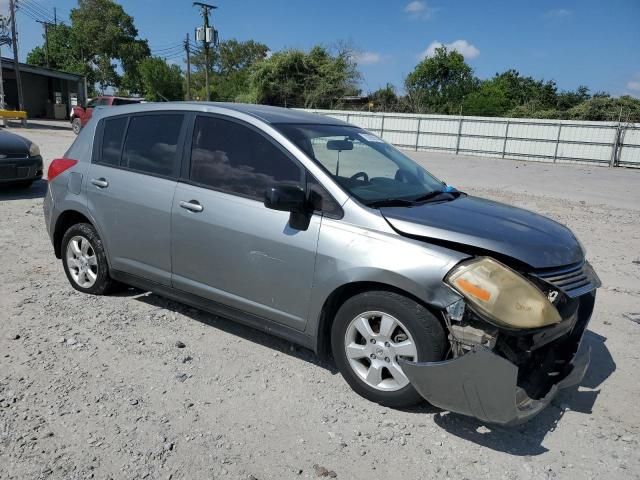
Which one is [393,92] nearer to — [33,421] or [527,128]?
[527,128]

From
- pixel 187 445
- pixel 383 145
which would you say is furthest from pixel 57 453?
pixel 383 145

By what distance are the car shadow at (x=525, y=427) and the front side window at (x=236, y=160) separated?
1.81 meters

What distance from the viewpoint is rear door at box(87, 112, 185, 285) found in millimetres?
4094

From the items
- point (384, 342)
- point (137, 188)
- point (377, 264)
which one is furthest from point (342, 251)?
point (137, 188)

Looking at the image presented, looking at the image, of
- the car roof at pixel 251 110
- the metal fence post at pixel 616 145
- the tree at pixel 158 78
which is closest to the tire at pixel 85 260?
the car roof at pixel 251 110

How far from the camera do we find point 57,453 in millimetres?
2713

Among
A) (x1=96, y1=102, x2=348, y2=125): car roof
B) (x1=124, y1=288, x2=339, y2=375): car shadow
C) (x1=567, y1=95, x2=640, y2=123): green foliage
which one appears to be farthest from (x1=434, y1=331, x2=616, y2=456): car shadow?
(x1=567, y1=95, x2=640, y2=123): green foliage

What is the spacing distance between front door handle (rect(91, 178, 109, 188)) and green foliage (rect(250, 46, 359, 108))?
124ft

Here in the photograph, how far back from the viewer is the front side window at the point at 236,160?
11.8 ft

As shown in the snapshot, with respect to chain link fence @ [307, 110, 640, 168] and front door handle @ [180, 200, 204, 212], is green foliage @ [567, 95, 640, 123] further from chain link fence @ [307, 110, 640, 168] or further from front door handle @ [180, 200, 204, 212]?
front door handle @ [180, 200, 204, 212]

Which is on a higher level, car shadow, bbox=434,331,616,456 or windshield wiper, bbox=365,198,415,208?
windshield wiper, bbox=365,198,415,208

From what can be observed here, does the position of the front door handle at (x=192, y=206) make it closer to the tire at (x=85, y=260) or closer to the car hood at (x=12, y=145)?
the tire at (x=85, y=260)

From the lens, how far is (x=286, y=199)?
3242mm

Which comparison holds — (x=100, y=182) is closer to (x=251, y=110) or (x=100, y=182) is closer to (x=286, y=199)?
(x=251, y=110)
